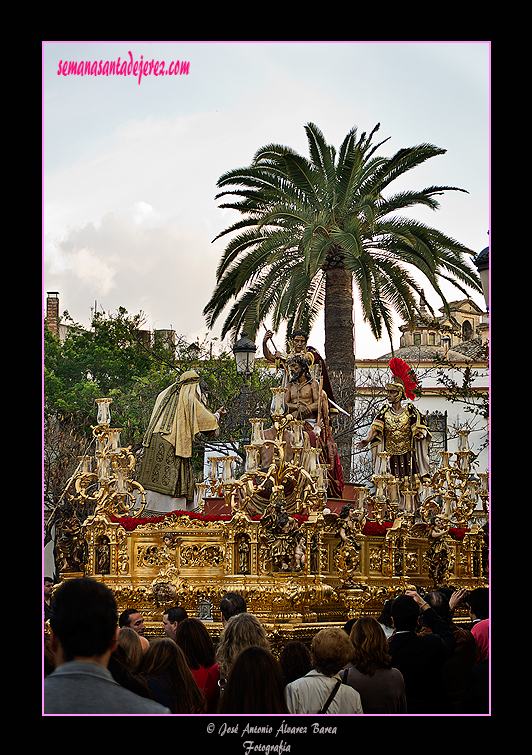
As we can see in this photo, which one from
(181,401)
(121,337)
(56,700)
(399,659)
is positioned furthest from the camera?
(121,337)

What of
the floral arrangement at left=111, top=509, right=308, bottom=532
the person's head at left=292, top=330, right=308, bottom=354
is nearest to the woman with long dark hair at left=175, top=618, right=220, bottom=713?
the floral arrangement at left=111, top=509, right=308, bottom=532

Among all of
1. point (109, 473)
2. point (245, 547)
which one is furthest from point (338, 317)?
point (245, 547)

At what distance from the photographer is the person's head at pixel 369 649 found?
533 centimetres

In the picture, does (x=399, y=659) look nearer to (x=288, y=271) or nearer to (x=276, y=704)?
(x=276, y=704)

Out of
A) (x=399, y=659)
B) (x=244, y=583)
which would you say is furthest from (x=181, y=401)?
(x=399, y=659)

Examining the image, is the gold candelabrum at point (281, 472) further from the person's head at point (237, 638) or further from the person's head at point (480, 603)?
the person's head at point (237, 638)

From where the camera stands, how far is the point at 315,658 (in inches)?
198

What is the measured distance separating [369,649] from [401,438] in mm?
8329

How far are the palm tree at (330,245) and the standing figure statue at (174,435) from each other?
7072mm

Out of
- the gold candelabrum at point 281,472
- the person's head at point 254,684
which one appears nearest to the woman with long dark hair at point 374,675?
the person's head at point 254,684

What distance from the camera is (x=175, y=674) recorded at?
4.95 metres

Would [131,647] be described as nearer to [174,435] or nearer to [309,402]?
[174,435]
